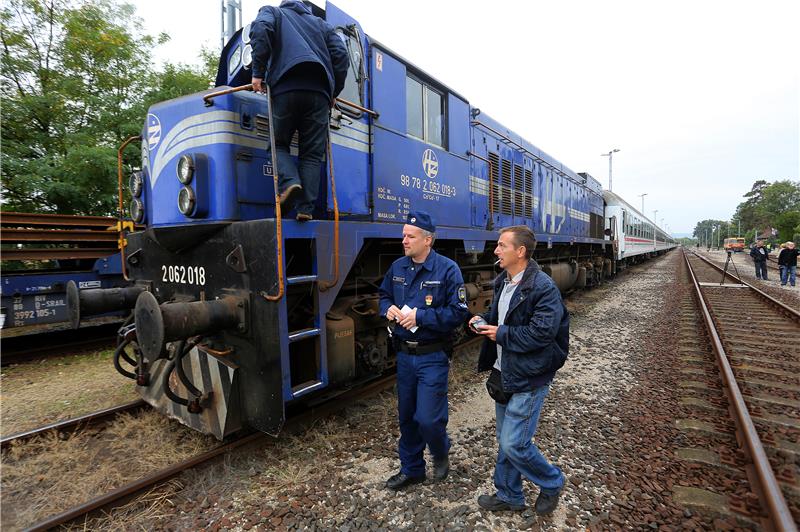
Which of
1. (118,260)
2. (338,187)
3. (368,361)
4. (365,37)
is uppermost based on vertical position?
(365,37)

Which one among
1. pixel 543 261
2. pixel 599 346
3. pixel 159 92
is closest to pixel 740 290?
pixel 543 261

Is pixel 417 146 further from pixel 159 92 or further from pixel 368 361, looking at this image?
pixel 159 92

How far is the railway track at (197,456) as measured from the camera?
254 centimetres

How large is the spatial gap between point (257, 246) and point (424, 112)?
3055mm

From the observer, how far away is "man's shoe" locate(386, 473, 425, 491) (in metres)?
2.91

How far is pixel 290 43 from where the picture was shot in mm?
3008

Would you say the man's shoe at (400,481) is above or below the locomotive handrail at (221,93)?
below

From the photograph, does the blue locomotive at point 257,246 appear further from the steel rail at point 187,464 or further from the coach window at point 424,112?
the steel rail at point 187,464

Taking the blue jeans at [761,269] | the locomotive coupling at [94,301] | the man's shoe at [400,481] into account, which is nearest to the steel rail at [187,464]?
the man's shoe at [400,481]

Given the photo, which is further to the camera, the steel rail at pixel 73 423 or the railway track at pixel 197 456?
the steel rail at pixel 73 423

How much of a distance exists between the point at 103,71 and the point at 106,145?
2.53 meters

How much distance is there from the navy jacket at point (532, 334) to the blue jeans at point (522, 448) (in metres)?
0.11

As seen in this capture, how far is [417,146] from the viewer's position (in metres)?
4.85

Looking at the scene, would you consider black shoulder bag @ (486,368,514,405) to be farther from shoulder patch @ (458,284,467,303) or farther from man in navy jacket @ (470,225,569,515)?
shoulder patch @ (458,284,467,303)
